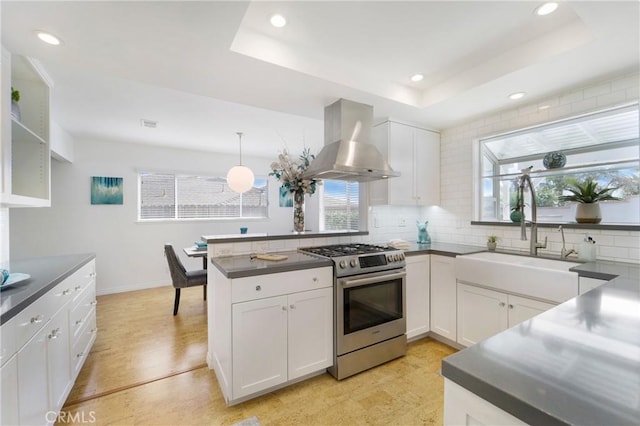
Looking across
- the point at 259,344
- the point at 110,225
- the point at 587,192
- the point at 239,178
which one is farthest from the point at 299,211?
the point at 110,225

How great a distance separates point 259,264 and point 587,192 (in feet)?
9.11

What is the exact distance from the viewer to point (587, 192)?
229cm

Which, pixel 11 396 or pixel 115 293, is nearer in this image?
pixel 11 396

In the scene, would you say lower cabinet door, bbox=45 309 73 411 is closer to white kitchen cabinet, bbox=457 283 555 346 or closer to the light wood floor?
the light wood floor

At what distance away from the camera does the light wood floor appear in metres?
1.79

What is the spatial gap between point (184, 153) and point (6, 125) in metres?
3.66

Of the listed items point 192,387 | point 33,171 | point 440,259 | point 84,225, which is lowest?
point 192,387

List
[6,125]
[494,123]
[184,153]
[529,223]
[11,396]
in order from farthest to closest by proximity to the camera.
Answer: [184,153] → [494,123] → [529,223] → [6,125] → [11,396]

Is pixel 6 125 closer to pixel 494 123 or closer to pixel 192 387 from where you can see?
pixel 192 387

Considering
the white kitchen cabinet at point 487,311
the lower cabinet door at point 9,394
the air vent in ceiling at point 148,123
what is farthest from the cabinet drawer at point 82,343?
the white kitchen cabinet at point 487,311

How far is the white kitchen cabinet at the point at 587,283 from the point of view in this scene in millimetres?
1771

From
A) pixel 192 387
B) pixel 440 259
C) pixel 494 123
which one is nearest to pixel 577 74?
pixel 494 123

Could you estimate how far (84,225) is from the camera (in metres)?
4.44

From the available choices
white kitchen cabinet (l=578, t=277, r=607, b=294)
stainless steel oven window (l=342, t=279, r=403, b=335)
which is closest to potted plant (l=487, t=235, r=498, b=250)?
white kitchen cabinet (l=578, t=277, r=607, b=294)
